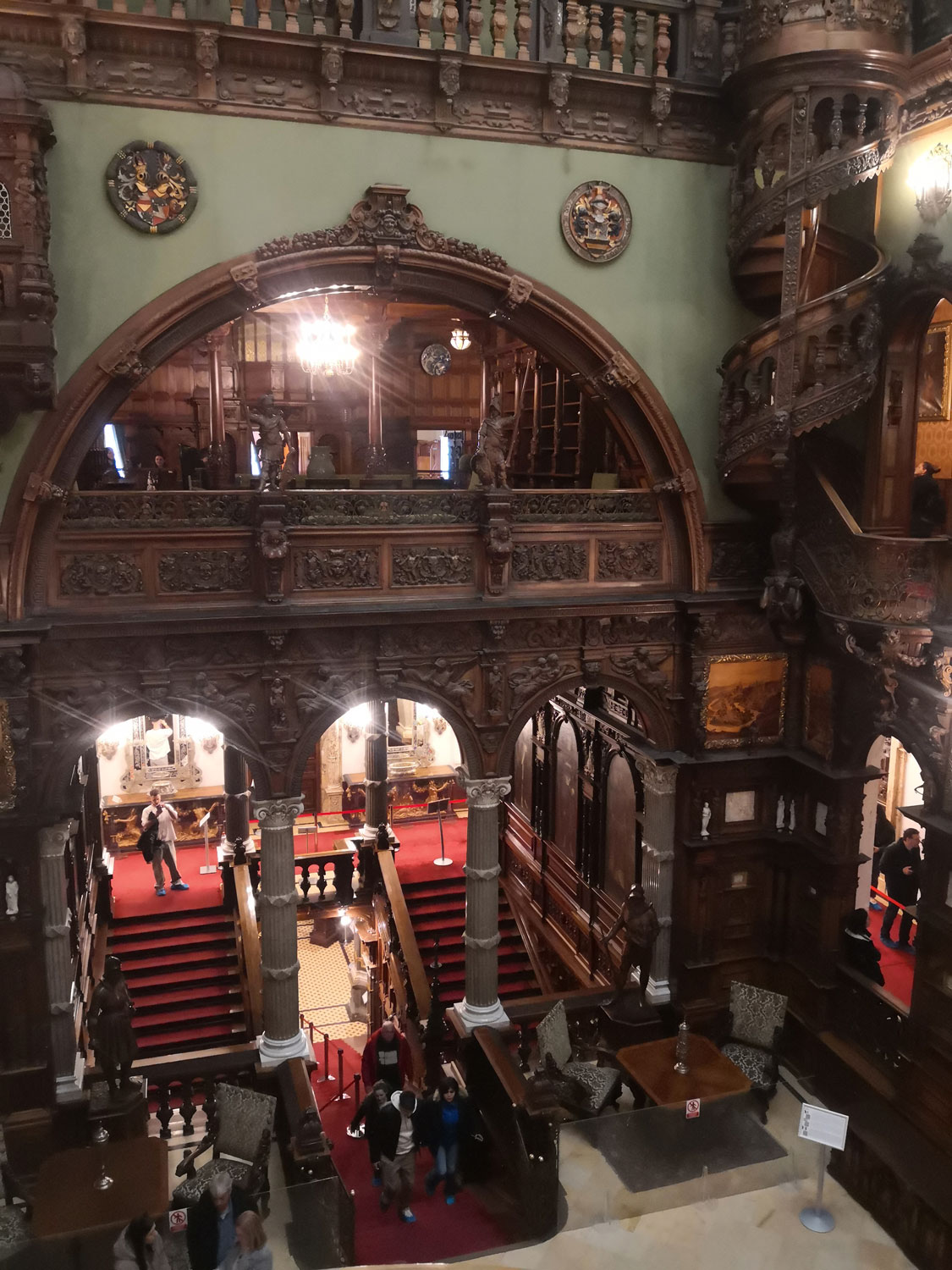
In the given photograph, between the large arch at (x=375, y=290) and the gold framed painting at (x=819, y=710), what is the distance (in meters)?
1.39

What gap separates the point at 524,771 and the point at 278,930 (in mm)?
5940

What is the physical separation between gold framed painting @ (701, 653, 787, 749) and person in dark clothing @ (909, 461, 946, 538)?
1.74 m

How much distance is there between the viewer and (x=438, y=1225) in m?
8.39

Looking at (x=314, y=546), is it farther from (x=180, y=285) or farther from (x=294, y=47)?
(x=294, y=47)

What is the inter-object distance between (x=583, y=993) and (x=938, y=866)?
12.5ft

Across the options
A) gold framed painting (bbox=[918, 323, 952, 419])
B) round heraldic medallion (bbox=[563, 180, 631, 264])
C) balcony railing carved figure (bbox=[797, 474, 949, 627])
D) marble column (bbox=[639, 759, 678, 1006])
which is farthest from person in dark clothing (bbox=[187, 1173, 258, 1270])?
gold framed painting (bbox=[918, 323, 952, 419])

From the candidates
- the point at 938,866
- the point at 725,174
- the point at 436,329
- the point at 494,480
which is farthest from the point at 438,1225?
the point at 436,329

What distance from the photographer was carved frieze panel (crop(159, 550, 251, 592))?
8.48 metres

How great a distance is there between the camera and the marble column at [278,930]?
912 cm

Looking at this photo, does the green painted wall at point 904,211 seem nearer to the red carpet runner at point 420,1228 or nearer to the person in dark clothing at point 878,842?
the person in dark clothing at point 878,842

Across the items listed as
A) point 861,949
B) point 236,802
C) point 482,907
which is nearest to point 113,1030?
point 482,907

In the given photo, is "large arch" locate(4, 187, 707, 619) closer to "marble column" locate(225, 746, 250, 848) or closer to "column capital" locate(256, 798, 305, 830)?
"column capital" locate(256, 798, 305, 830)

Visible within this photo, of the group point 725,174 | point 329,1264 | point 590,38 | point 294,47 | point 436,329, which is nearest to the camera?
point 329,1264

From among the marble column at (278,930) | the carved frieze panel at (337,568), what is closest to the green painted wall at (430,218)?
the carved frieze panel at (337,568)
